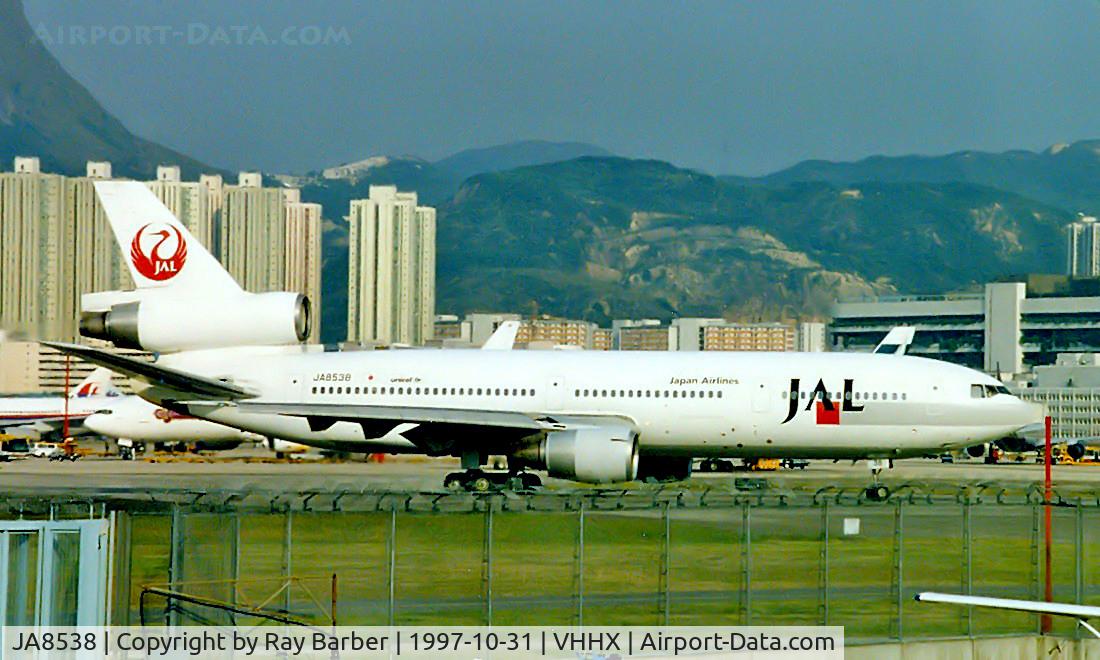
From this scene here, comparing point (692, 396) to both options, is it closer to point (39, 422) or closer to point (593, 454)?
point (593, 454)

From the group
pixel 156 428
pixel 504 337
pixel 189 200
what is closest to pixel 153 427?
pixel 156 428

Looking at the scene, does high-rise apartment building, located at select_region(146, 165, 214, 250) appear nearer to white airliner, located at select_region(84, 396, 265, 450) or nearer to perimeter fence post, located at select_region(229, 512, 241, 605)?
white airliner, located at select_region(84, 396, 265, 450)

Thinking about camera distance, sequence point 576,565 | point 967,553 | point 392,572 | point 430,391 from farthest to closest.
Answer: point 430,391, point 967,553, point 576,565, point 392,572

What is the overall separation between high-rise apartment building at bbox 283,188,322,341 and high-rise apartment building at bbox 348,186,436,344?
826 cm

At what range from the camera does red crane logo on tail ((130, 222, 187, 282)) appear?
131 feet

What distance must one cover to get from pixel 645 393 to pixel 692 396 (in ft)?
3.83

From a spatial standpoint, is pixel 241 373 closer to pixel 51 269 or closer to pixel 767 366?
pixel 767 366

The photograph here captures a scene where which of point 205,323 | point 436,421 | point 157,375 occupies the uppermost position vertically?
point 205,323

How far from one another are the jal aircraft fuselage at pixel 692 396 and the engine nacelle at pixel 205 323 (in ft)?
2.70

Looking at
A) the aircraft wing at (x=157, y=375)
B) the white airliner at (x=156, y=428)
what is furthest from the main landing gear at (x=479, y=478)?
the white airliner at (x=156, y=428)

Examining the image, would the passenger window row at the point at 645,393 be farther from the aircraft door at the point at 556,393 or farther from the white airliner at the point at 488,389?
the aircraft door at the point at 556,393

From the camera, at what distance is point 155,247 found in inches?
1578

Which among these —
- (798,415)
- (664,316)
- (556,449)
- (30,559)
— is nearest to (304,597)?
(30,559)

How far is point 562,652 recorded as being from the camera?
15859 millimetres
